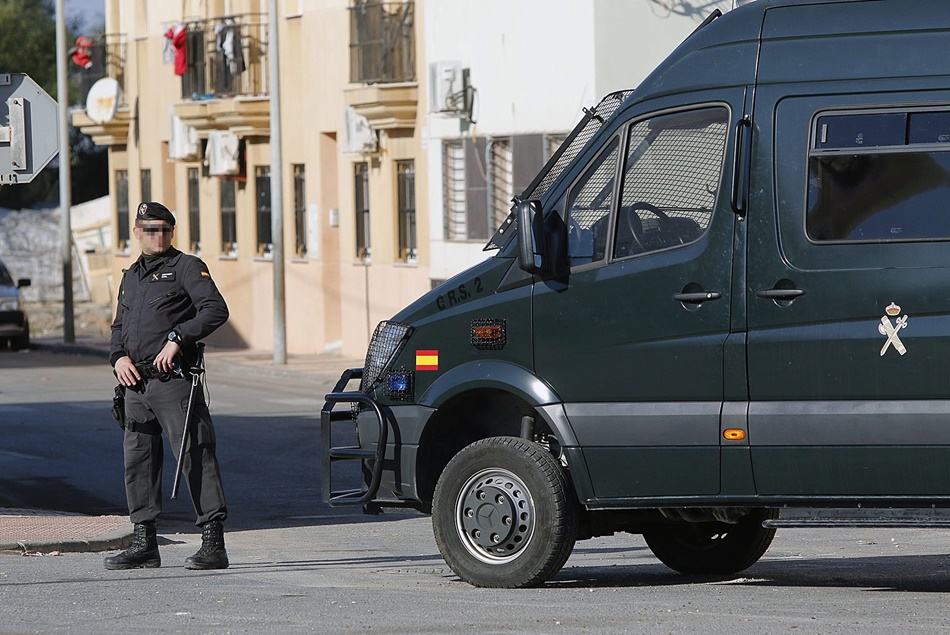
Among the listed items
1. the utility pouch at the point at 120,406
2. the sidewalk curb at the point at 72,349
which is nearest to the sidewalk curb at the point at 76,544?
the utility pouch at the point at 120,406

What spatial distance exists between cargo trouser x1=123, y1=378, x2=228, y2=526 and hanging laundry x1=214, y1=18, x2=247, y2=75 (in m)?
24.8

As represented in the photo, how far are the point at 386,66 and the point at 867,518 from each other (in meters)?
22.0

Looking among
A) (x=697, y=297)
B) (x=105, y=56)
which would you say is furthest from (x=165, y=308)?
(x=105, y=56)

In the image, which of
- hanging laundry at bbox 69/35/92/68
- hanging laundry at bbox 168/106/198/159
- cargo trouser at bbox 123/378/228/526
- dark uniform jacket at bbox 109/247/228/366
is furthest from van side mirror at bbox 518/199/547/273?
hanging laundry at bbox 69/35/92/68

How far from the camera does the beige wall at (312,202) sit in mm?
30033

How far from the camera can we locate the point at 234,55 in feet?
110

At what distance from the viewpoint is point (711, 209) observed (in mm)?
8266

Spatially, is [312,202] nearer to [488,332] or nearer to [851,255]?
[488,332]

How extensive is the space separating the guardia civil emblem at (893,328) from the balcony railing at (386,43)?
21603mm

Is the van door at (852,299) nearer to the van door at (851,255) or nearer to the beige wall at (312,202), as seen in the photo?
the van door at (851,255)

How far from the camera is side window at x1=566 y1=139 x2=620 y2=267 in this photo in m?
8.59

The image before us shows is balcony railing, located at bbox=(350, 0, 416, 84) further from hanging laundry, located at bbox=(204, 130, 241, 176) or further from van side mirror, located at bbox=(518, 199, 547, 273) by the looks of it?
van side mirror, located at bbox=(518, 199, 547, 273)

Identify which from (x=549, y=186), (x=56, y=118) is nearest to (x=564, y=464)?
(x=549, y=186)

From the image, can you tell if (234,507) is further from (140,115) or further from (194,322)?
(140,115)
